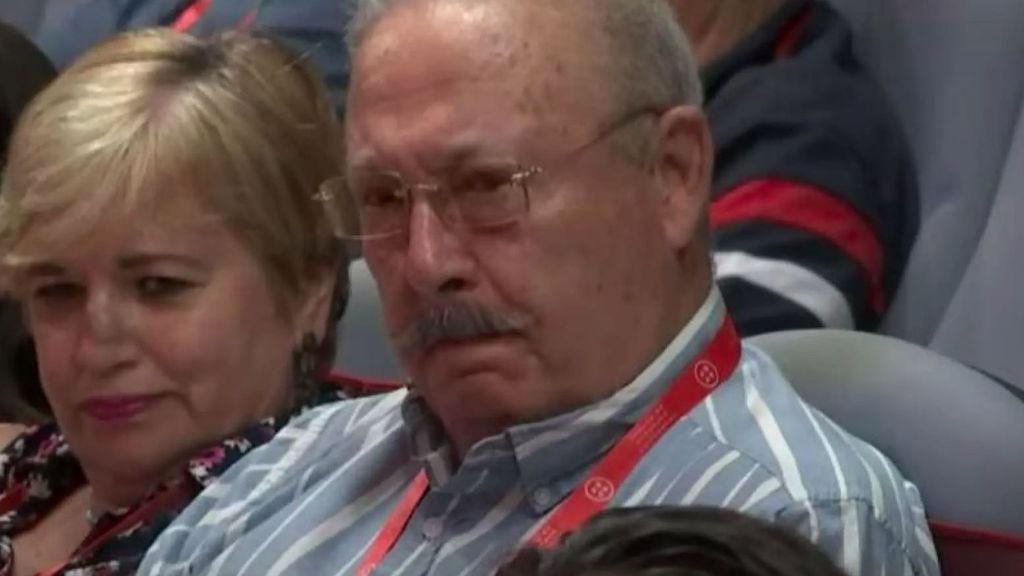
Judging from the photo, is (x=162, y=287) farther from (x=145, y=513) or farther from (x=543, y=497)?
(x=543, y=497)

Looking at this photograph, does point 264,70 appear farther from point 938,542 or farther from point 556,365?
point 938,542

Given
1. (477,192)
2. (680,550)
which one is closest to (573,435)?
(477,192)

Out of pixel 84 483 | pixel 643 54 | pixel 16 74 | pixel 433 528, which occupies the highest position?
pixel 643 54

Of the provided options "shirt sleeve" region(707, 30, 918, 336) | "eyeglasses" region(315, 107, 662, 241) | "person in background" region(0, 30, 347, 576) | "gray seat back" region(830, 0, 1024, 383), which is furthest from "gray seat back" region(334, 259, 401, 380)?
"gray seat back" region(830, 0, 1024, 383)

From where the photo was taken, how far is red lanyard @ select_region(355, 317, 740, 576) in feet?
3.75

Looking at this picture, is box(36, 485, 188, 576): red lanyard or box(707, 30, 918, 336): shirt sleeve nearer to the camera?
box(36, 485, 188, 576): red lanyard

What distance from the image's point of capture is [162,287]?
1.49 metres

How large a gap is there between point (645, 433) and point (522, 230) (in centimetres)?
13

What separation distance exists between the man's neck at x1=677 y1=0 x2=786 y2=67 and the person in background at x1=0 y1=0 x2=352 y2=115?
1.11 ft

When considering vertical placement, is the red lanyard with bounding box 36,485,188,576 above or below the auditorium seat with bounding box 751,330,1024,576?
below

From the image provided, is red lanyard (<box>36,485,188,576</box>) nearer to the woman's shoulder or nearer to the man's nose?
the woman's shoulder

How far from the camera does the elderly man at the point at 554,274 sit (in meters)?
1.16

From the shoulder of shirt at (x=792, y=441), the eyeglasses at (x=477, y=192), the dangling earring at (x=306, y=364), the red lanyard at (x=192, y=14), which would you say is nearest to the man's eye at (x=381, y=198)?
the eyeglasses at (x=477, y=192)

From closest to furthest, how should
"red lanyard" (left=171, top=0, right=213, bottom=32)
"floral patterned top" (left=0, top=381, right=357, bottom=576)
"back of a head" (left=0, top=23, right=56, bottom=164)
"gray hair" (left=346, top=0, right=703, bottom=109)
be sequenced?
1. "gray hair" (left=346, top=0, right=703, bottom=109)
2. "floral patterned top" (left=0, top=381, right=357, bottom=576)
3. "back of a head" (left=0, top=23, right=56, bottom=164)
4. "red lanyard" (left=171, top=0, right=213, bottom=32)
